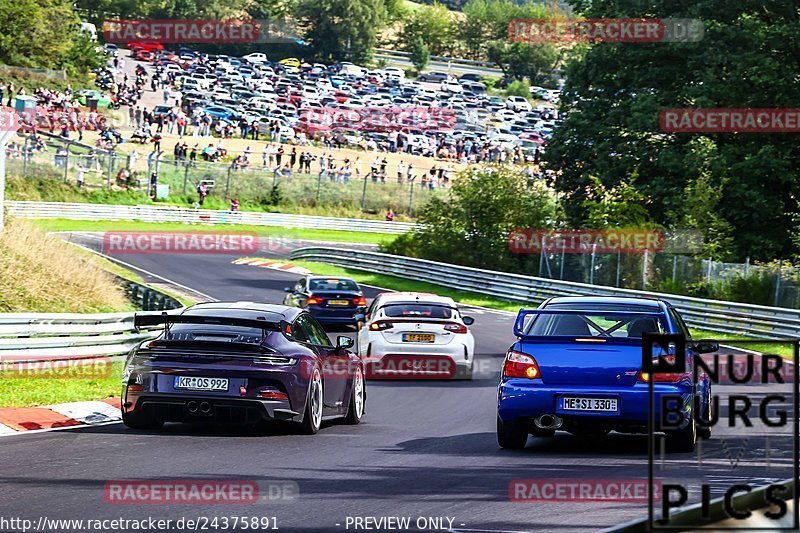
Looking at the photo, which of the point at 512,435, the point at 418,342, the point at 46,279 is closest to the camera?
the point at 512,435

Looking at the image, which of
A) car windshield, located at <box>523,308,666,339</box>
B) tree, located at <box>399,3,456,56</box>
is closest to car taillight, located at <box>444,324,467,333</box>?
car windshield, located at <box>523,308,666,339</box>

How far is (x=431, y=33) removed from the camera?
16525 centimetres

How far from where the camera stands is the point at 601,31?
4722 centimetres

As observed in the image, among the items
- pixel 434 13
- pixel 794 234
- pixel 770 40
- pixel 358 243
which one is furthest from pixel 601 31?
pixel 434 13

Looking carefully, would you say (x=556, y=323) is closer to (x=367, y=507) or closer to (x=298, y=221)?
(x=367, y=507)

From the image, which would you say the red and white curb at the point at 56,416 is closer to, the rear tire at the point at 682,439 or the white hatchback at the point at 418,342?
the rear tire at the point at 682,439

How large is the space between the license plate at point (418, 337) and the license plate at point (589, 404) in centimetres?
946

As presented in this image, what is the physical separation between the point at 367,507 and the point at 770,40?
37.1 m

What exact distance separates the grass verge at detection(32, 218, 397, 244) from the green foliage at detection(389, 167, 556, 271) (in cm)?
678

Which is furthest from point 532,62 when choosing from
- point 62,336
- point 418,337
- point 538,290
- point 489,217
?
point 62,336

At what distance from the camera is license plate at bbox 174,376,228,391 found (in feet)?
40.9

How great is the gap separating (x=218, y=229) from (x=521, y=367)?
2086 inches

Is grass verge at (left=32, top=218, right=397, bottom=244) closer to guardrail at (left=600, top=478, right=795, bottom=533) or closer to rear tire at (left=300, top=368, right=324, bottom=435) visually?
rear tire at (left=300, top=368, right=324, bottom=435)

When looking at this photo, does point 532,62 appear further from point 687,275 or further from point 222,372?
point 222,372
